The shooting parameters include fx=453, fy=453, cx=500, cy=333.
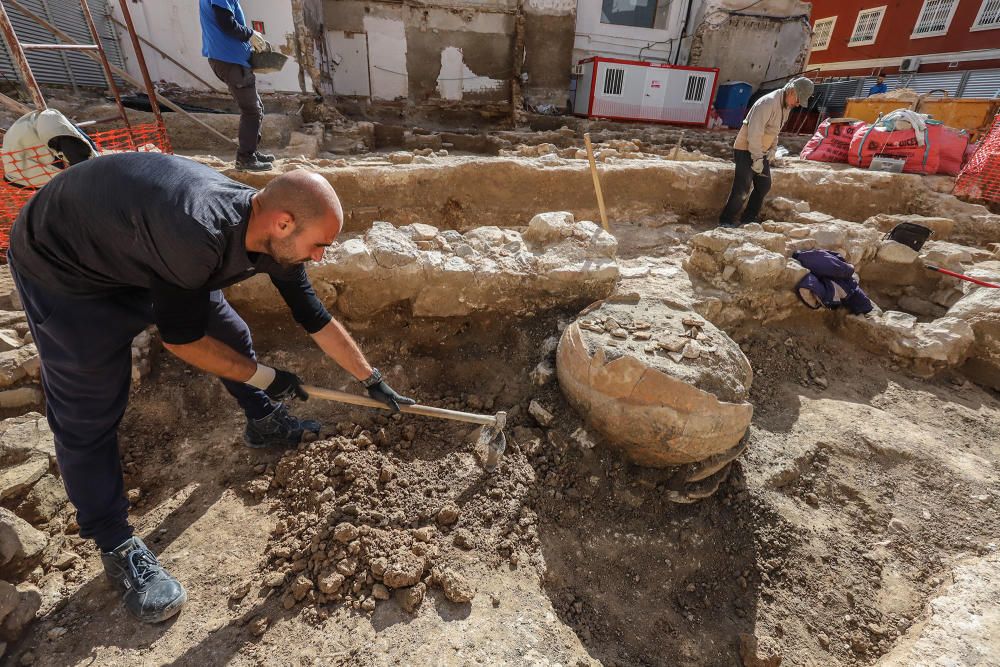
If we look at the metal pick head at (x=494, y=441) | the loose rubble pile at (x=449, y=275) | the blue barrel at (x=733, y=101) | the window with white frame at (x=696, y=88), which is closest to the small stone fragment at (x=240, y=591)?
the metal pick head at (x=494, y=441)

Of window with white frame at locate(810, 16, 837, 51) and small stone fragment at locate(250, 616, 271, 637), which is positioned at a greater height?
window with white frame at locate(810, 16, 837, 51)

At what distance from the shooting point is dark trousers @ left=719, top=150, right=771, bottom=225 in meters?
4.45

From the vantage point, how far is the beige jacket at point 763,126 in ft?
14.3

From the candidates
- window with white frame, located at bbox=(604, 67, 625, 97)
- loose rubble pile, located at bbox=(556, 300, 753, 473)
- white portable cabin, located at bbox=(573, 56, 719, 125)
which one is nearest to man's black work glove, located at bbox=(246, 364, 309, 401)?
loose rubble pile, located at bbox=(556, 300, 753, 473)

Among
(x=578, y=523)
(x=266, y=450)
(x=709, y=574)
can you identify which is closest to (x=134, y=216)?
(x=266, y=450)

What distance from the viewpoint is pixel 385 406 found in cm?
214

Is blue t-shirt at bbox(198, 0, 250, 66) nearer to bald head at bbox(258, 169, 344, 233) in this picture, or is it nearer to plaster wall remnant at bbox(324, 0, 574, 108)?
bald head at bbox(258, 169, 344, 233)

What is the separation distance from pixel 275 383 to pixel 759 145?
467 centimetres

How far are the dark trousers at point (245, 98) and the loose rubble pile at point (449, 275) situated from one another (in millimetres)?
1748

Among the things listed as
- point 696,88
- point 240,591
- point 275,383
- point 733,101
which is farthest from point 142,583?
point 733,101

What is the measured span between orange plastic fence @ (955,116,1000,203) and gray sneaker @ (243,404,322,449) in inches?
283

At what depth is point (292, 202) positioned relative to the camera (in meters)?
1.45

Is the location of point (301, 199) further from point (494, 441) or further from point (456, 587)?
point (456, 587)

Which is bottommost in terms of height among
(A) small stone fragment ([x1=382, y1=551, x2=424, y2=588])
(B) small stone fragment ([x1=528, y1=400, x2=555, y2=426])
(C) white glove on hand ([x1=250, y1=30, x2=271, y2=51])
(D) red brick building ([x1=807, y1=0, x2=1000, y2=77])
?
(A) small stone fragment ([x1=382, y1=551, x2=424, y2=588])
